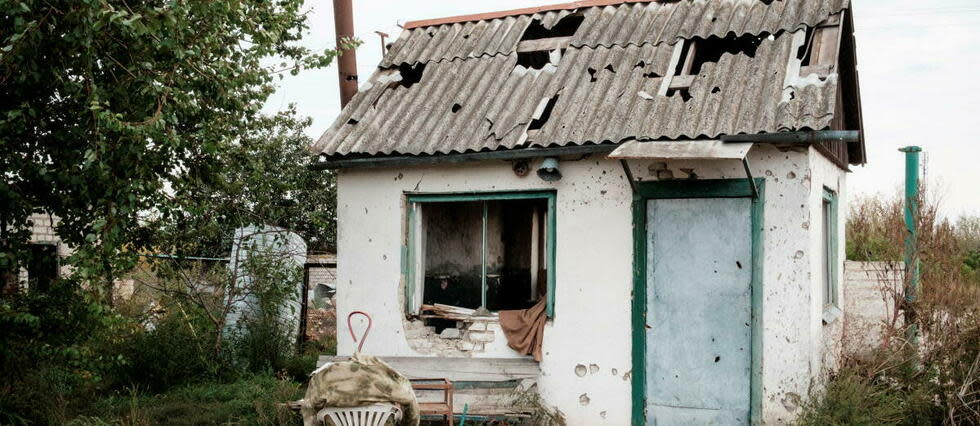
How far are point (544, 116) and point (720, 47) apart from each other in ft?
6.81

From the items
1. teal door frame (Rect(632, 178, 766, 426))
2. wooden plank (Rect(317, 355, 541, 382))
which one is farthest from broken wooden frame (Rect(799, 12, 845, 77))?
wooden plank (Rect(317, 355, 541, 382))

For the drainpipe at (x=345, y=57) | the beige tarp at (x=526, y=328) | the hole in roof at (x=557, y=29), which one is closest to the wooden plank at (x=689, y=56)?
the hole in roof at (x=557, y=29)

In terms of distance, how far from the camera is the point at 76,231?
24.6 ft

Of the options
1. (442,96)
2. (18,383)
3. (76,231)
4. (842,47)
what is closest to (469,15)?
(442,96)

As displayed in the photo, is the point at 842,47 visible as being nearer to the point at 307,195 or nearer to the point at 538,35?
the point at 538,35

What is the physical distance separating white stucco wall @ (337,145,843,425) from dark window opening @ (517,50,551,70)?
2007 millimetres

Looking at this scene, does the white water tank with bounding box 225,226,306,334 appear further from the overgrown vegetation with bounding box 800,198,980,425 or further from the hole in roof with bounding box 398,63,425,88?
the overgrown vegetation with bounding box 800,198,980,425

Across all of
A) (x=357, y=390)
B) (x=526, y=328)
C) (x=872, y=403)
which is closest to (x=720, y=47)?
(x=526, y=328)

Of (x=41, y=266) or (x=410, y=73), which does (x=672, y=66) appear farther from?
(x=41, y=266)

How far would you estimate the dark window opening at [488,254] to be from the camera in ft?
36.0

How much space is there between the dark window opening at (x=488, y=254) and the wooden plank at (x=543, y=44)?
6.65ft

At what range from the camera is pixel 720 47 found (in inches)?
355

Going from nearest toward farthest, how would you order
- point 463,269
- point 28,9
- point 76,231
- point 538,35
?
point 28,9 < point 76,231 < point 538,35 < point 463,269

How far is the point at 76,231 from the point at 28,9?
2.10 meters
